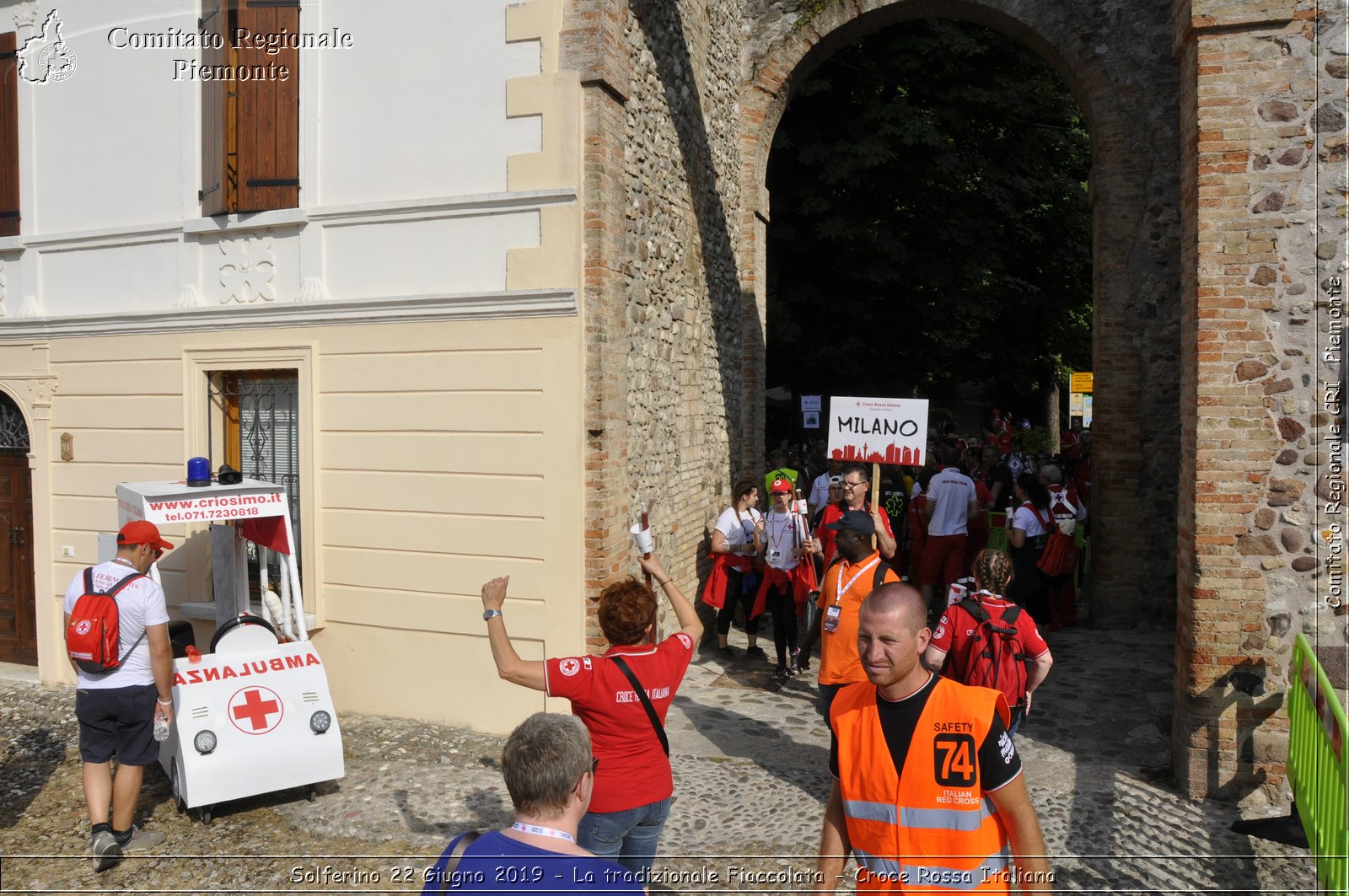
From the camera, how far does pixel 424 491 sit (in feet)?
24.2

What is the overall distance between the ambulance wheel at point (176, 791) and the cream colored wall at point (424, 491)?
1.74 metres

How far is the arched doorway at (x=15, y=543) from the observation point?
30.4ft

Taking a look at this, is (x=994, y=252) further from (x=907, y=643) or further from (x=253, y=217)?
(x=907, y=643)

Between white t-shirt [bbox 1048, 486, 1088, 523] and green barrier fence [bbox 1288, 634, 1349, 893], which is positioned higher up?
white t-shirt [bbox 1048, 486, 1088, 523]

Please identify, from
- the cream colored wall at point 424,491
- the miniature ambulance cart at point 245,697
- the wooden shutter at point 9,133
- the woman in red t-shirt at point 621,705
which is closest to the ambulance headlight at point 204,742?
the miniature ambulance cart at point 245,697

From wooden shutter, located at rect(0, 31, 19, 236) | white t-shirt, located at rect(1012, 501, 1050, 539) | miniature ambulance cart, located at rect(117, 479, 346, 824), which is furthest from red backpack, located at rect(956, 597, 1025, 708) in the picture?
wooden shutter, located at rect(0, 31, 19, 236)

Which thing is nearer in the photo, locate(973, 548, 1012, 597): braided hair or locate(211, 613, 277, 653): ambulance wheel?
locate(973, 548, 1012, 597): braided hair

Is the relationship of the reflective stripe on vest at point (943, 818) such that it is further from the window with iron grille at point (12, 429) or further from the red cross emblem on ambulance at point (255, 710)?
the window with iron grille at point (12, 429)

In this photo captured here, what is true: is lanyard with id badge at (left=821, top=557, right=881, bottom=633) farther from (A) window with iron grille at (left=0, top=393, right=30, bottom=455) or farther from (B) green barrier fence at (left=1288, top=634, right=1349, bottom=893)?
(A) window with iron grille at (left=0, top=393, right=30, bottom=455)

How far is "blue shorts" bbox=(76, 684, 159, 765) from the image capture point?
5.29 metres

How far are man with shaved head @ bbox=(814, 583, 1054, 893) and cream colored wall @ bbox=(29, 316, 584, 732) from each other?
4.24 metres

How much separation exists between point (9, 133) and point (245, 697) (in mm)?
6591

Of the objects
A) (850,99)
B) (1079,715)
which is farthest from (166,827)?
(850,99)

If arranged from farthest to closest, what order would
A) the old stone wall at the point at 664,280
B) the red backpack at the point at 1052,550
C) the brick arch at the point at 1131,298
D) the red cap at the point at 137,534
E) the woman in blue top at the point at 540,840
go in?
1. the brick arch at the point at 1131,298
2. the red backpack at the point at 1052,550
3. the old stone wall at the point at 664,280
4. the red cap at the point at 137,534
5. the woman in blue top at the point at 540,840
